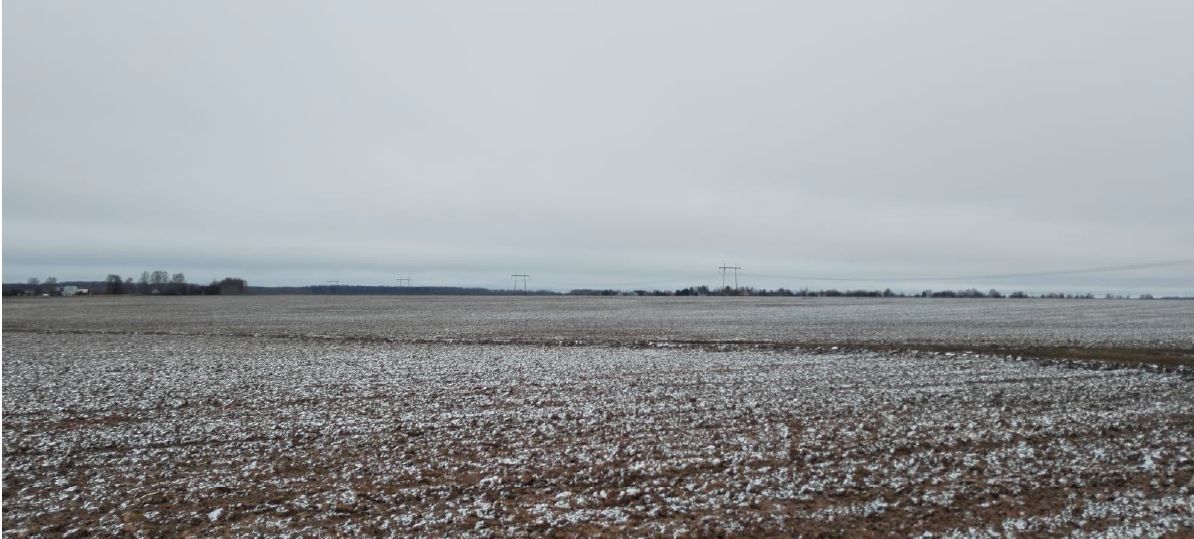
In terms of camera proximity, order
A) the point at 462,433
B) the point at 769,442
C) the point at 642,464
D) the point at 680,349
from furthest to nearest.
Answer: the point at 680,349, the point at 462,433, the point at 769,442, the point at 642,464

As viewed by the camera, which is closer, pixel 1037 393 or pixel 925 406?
pixel 925 406

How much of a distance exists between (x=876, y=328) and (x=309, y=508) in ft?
134

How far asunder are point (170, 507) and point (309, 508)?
1.81 metres

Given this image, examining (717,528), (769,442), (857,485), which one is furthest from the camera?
(769,442)

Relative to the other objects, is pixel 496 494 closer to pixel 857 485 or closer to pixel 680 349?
pixel 857 485

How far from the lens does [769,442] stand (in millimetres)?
11430

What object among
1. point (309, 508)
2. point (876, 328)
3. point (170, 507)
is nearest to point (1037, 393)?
point (309, 508)

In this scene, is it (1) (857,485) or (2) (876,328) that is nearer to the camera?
(1) (857,485)

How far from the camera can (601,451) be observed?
1099cm

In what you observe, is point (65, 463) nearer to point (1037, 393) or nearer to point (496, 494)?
point (496, 494)

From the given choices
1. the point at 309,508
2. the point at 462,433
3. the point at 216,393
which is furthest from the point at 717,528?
the point at 216,393

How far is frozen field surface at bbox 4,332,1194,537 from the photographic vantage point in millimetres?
8031

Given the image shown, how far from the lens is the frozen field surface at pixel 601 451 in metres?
8.03

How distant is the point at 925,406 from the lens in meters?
14.9
